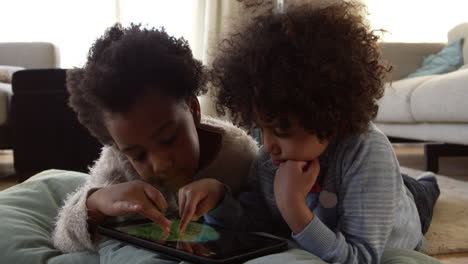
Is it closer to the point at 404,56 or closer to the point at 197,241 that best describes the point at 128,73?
the point at 197,241

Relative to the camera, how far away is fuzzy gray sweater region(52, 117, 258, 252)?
0.77 meters

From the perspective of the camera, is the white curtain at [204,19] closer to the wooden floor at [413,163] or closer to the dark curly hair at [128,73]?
the wooden floor at [413,163]

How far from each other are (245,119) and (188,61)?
5.6 inches

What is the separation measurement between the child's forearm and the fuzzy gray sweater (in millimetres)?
226

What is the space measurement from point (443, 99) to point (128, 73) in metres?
1.45

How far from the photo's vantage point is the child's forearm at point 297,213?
616mm

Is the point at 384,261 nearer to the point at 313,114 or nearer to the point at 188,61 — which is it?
the point at 313,114

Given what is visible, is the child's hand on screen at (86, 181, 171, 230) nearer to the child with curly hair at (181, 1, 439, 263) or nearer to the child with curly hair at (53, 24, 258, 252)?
the child with curly hair at (53, 24, 258, 252)

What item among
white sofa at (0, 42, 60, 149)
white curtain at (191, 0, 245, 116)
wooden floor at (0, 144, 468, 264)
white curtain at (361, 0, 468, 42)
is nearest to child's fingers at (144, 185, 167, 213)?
wooden floor at (0, 144, 468, 264)

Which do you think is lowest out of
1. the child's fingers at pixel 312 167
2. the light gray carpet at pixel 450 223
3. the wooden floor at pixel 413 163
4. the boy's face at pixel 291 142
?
the wooden floor at pixel 413 163

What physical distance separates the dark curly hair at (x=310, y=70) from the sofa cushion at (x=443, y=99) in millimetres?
1194

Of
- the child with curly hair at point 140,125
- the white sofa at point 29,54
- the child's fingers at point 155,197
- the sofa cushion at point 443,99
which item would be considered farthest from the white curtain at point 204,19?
the child's fingers at point 155,197

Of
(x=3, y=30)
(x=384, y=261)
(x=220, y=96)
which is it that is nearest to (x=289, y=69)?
(x=220, y=96)

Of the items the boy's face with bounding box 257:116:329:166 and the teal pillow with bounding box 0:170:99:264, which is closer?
the boy's face with bounding box 257:116:329:166
